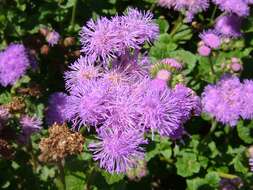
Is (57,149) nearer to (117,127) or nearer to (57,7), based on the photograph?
(117,127)

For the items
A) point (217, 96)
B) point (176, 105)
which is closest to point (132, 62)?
point (176, 105)

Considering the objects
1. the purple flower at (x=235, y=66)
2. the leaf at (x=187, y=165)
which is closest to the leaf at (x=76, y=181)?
the leaf at (x=187, y=165)

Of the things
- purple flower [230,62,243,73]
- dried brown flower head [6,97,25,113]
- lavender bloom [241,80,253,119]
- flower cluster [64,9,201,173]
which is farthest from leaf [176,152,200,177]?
dried brown flower head [6,97,25,113]

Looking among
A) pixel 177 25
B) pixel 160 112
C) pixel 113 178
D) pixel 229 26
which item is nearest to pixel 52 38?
pixel 177 25

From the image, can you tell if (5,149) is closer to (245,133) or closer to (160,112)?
(160,112)

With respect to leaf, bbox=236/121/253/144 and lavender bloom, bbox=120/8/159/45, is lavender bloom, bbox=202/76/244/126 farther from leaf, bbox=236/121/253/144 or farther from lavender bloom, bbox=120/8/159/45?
lavender bloom, bbox=120/8/159/45

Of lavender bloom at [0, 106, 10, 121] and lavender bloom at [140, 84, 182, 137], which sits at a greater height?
lavender bloom at [0, 106, 10, 121]

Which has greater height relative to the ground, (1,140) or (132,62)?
(132,62)
